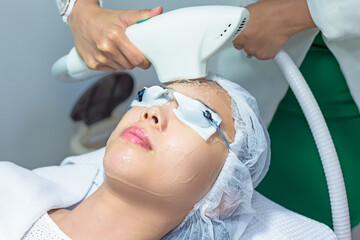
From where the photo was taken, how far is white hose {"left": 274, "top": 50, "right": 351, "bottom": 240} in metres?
1.24

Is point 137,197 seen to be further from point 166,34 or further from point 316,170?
point 316,170

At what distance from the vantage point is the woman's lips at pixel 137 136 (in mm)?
1009

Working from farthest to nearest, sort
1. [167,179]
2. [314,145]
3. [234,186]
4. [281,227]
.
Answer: [314,145] < [281,227] < [234,186] < [167,179]

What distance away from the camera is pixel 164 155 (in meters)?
1.00

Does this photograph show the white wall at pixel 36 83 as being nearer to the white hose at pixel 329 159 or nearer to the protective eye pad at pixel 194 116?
the white hose at pixel 329 159

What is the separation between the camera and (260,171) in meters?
1.23

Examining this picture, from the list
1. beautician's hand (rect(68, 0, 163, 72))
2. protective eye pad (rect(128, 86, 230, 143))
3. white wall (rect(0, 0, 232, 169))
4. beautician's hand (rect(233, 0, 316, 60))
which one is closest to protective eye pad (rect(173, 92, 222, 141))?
protective eye pad (rect(128, 86, 230, 143))

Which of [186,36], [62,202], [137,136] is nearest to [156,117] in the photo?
[137,136]

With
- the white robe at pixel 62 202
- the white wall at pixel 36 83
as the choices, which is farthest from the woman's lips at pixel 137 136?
the white wall at pixel 36 83

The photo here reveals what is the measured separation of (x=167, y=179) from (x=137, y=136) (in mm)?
120

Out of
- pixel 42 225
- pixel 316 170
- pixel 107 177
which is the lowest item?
pixel 316 170

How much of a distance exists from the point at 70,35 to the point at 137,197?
760mm

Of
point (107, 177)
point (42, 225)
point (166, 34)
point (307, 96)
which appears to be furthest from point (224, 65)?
point (42, 225)

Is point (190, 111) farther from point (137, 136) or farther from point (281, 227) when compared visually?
point (281, 227)
